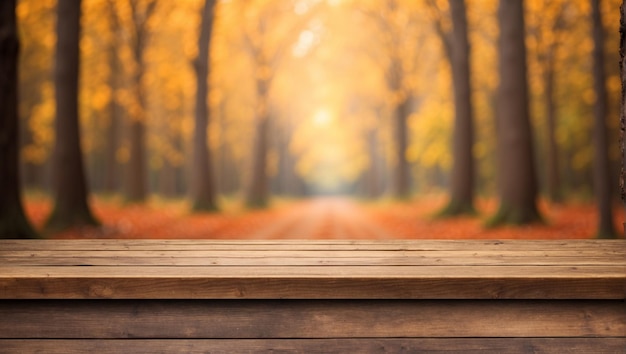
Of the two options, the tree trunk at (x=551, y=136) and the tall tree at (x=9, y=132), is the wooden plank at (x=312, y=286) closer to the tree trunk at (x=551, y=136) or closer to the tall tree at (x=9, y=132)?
the tall tree at (x=9, y=132)

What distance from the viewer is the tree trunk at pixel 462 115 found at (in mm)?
17422

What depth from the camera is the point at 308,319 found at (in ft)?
11.4

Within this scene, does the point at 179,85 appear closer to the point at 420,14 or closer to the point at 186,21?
the point at 186,21

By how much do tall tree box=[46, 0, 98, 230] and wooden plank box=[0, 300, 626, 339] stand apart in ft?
33.1

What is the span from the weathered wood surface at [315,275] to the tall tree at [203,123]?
15.9 metres

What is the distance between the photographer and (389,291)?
11.2 feet

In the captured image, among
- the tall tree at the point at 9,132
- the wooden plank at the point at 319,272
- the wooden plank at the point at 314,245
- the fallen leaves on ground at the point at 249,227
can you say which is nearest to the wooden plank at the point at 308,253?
the wooden plank at the point at 314,245

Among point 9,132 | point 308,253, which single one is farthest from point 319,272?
point 9,132

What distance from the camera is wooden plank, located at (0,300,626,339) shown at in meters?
3.46

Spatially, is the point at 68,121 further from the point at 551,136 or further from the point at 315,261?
the point at 551,136

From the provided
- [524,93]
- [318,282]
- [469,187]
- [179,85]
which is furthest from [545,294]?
[179,85]

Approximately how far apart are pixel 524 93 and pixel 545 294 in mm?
11036

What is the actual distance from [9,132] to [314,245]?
6.83 m

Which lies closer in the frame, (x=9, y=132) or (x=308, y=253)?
(x=308, y=253)
